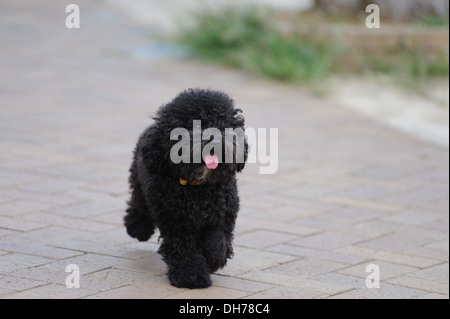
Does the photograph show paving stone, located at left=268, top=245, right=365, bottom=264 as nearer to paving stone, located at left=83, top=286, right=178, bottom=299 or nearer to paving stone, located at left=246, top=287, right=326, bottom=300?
paving stone, located at left=246, top=287, right=326, bottom=300

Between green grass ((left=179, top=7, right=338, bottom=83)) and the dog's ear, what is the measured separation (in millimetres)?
5852

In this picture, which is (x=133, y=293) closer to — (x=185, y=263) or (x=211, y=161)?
(x=185, y=263)

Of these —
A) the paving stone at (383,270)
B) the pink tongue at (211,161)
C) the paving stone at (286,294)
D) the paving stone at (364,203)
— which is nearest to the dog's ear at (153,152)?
the pink tongue at (211,161)

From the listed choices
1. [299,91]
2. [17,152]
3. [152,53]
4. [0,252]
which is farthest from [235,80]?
[0,252]

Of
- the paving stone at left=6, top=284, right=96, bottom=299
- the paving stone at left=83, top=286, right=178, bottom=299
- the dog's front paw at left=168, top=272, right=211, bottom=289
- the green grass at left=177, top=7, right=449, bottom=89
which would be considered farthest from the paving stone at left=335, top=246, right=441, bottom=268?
the green grass at left=177, top=7, right=449, bottom=89

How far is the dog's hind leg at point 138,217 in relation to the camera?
13.8 ft

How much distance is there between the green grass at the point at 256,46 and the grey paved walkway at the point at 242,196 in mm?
261

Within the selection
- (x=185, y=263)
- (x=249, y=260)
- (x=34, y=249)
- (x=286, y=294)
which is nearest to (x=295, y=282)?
(x=286, y=294)

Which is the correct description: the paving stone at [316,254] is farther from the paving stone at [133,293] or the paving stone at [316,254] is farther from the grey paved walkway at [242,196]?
the paving stone at [133,293]

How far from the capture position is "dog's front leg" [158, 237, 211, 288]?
3746 millimetres

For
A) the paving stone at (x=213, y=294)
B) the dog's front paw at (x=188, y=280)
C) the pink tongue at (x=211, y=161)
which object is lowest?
the paving stone at (x=213, y=294)

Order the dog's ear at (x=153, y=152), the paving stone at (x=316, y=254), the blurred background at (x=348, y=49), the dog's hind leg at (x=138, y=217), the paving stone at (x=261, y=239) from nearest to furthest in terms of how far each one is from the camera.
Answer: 1. the dog's ear at (x=153, y=152)
2. the dog's hind leg at (x=138, y=217)
3. the paving stone at (x=316, y=254)
4. the paving stone at (x=261, y=239)
5. the blurred background at (x=348, y=49)

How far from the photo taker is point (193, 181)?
358cm

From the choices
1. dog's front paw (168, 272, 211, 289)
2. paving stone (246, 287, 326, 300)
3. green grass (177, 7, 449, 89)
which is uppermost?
green grass (177, 7, 449, 89)
